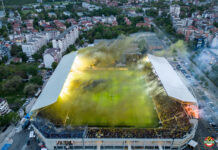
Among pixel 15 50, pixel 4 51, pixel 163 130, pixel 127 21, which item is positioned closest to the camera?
pixel 163 130

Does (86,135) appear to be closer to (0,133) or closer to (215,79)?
(0,133)

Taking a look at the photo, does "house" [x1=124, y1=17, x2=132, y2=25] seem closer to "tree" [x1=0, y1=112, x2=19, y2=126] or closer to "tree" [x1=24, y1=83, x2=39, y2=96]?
"tree" [x1=24, y1=83, x2=39, y2=96]

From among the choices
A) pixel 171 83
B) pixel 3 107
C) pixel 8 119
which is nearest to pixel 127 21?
pixel 171 83

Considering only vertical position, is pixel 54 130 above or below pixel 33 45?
below

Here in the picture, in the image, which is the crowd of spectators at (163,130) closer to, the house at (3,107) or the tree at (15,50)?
the house at (3,107)

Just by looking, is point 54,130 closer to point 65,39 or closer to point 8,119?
point 8,119

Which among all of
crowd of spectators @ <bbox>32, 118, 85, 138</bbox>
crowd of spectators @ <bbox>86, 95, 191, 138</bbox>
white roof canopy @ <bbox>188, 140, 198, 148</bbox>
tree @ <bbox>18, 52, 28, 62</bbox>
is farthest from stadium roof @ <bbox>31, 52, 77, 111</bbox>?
white roof canopy @ <bbox>188, 140, 198, 148</bbox>

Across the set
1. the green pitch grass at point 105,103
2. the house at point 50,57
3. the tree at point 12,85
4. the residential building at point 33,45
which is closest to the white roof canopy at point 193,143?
the green pitch grass at point 105,103

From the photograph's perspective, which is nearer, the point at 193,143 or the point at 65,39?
the point at 193,143
